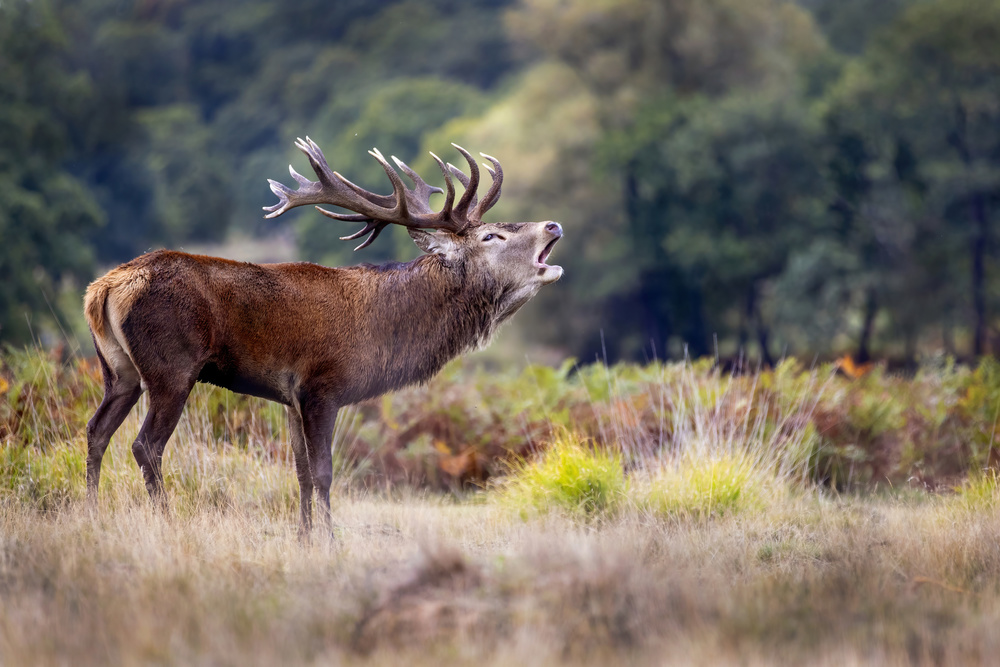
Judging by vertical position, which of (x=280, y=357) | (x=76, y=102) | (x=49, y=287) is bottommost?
(x=280, y=357)

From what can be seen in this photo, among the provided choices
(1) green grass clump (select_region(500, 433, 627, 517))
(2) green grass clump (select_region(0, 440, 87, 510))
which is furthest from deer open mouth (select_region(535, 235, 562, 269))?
(2) green grass clump (select_region(0, 440, 87, 510))

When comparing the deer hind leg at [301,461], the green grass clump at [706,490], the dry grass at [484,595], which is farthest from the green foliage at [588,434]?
the dry grass at [484,595]

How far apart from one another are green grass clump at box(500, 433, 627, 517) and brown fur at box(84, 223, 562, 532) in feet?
3.82

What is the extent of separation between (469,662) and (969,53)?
3177cm

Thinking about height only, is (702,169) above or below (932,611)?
above

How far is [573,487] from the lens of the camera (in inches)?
314

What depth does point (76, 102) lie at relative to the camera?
4122 cm

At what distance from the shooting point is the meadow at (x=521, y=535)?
468 cm

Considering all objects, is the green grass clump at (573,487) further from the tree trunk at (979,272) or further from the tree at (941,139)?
the tree at (941,139)

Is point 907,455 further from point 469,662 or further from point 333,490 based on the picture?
point 469,662

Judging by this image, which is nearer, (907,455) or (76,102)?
(907,455)

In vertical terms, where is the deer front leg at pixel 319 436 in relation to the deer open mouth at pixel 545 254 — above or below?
below

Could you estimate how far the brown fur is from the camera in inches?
265

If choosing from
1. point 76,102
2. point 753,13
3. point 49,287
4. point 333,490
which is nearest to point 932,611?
point 333,490
